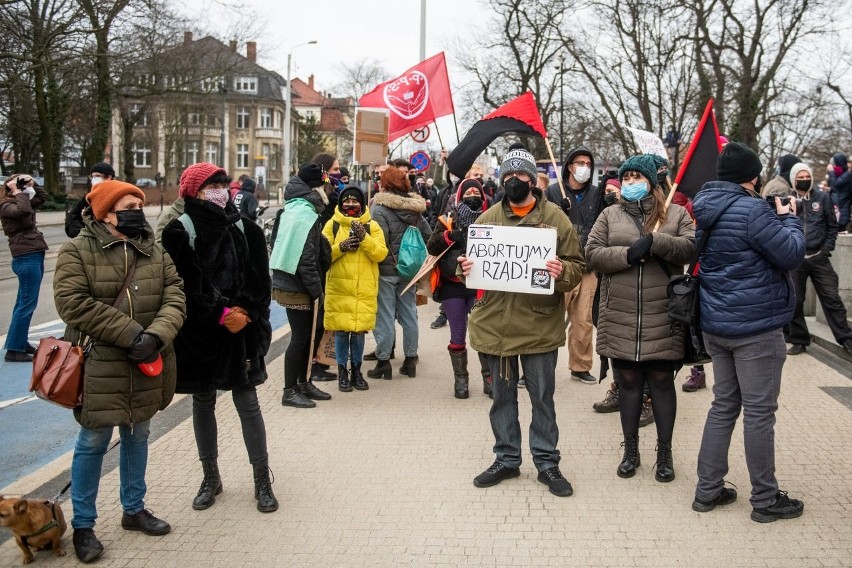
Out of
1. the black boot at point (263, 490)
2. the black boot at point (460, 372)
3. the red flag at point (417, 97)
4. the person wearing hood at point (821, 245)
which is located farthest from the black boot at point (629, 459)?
the red flag at point (417, 97)

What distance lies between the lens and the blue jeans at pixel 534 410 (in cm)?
520

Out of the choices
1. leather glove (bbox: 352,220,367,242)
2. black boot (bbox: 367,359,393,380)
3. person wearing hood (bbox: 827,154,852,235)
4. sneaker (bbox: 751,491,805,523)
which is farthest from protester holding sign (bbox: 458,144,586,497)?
person wearing hood (bbox: 827,154,852,235)

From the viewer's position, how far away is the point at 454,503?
4.91 meters

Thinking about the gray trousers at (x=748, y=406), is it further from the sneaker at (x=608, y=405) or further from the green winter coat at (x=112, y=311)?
the green winter coat at (x=112, y=311)

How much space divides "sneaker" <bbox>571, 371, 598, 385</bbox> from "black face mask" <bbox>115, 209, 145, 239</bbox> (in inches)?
192

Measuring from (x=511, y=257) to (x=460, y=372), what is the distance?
261 centimetres

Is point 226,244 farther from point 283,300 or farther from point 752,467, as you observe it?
point 752,467

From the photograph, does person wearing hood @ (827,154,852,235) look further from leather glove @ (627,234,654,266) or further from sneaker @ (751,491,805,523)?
sneaker @ (751,491,805,523)

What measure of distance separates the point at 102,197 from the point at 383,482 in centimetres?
235

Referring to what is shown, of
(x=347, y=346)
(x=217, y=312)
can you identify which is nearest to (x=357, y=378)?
(x=347, y=346)

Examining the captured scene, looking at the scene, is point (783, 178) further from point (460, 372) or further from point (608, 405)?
point (460, 372)

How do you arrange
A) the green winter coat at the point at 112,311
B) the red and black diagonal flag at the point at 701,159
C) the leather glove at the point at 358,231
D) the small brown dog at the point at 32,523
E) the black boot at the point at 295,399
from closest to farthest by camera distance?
the small brown dog at the point at 32,523 < the green winter coat at the point at 112,311 < the red and black diagonal flag at the point at 701,159 < the black boot at the point at 295,399 < the leather glove at the point at 358,231

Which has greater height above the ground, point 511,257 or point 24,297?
point 511,257

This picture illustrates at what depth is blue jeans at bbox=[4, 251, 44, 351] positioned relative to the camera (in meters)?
8.55
